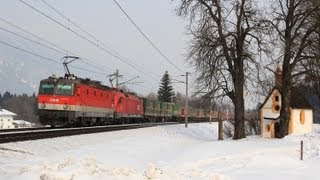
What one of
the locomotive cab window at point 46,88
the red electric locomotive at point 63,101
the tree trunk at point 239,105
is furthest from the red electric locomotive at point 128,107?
the tree trunk at point 239,105

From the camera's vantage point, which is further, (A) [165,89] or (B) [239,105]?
(A) [165,89]

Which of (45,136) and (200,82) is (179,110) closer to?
(200,82)

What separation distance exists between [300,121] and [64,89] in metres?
22.5

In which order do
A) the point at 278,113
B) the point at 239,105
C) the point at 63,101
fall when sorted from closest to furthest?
1. the point at 63,101
2. the point at 239,105
3. the point at 278,113

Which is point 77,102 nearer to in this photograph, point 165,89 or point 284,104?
point 284,104

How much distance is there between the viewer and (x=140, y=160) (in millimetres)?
22344

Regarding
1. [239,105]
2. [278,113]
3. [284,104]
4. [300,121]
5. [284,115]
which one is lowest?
[300,121]

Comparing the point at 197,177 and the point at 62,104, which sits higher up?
the point at 62,104

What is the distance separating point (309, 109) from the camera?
4994cm

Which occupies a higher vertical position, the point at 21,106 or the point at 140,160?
the point at 21,106

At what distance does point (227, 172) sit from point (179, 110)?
77.4 m

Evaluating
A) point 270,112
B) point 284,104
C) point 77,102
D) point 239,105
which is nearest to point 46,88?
point 77,102

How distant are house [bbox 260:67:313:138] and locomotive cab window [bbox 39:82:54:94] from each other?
1792 cm

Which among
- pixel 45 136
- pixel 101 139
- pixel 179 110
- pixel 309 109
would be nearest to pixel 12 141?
pixel 45 136
